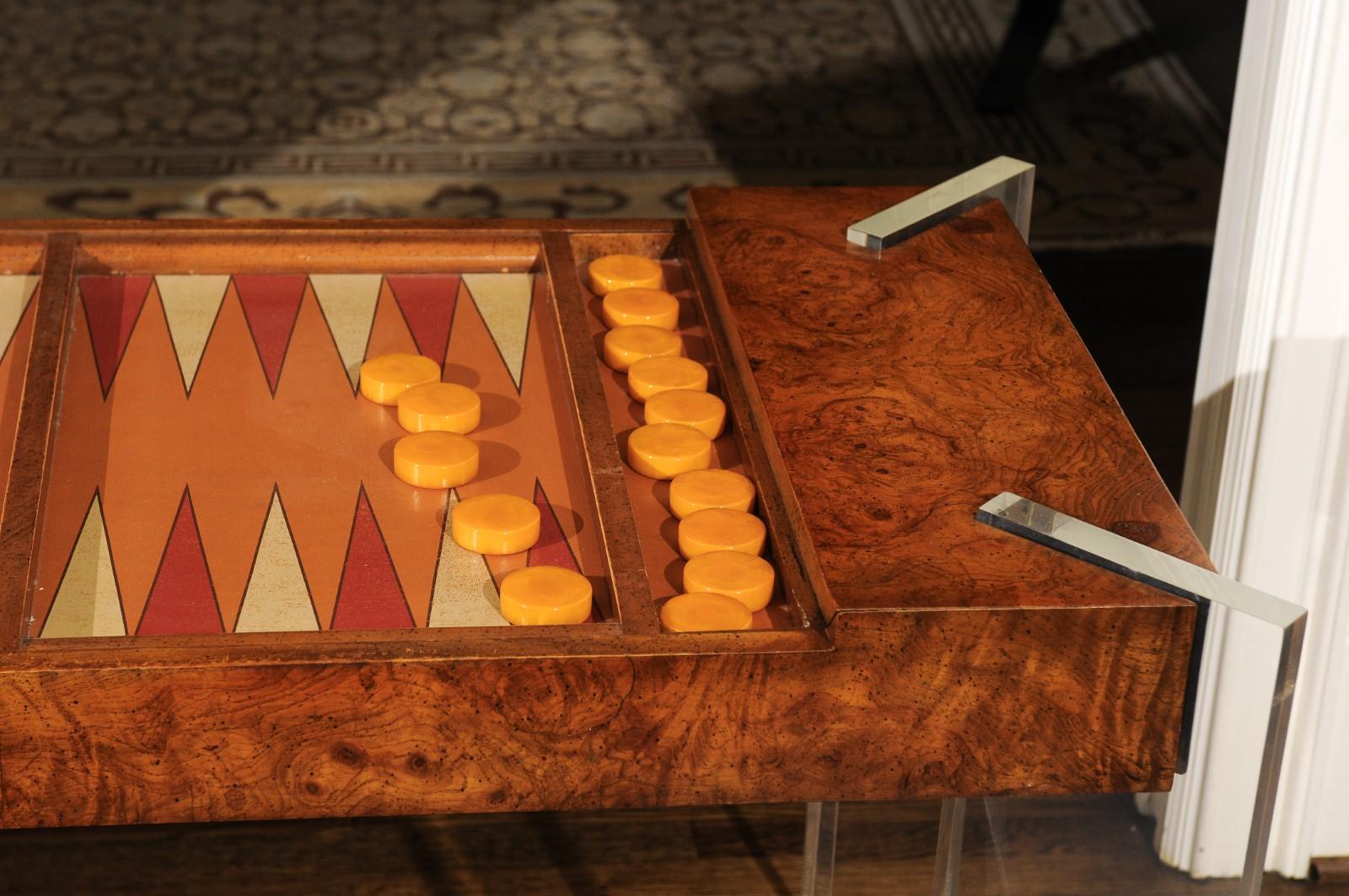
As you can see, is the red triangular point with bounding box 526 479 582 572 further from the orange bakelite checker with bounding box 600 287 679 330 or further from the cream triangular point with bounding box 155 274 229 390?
the cream triangular point with bounding box 155 274 229 390

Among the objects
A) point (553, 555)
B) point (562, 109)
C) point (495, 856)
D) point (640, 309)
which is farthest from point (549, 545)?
point (562, 109)

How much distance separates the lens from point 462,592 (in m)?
1.24

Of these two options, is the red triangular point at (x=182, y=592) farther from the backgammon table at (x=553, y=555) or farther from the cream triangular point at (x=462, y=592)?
the cream triangular point at (x=462, y=592)

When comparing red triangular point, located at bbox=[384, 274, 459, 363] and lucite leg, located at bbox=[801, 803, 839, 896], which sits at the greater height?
Result: red triangular point, located at bbox=[384, 274, 459, 363]

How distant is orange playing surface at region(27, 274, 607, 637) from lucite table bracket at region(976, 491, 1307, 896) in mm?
328

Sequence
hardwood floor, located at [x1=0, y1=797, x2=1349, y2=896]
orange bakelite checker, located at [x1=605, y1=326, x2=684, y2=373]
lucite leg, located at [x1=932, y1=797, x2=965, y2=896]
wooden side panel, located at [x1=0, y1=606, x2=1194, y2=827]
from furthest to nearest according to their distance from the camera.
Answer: hardwood floor, located at [x1=0, y1=797, x2=1349, y2=896]
lucite leg, located at [x1=932, y1=797, x2=965, y2=896]
orange bakelite checker, located at [x1=605, y1=326, x2=684, y2=373]
wooden side panel, located at [x1=0, y1=606, x2=1194, y2=827]

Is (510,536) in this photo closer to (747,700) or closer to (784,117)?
(747,700)

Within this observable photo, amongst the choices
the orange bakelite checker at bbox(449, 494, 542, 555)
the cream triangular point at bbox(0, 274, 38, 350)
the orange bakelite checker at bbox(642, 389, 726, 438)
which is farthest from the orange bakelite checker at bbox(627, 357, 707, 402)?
the cream triangular point at bbox(0, 274, 38, 350)

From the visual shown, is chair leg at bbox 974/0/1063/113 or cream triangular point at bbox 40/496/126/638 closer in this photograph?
cream triangular point at bbox 40/496/126/638

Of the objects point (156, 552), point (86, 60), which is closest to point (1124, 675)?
point (156, 552)

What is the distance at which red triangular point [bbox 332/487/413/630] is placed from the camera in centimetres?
120

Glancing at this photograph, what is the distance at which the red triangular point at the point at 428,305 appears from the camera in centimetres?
157

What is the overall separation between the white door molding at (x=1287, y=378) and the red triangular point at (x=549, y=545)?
62 cm

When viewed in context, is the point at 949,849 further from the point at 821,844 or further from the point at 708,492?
Result: the point at 708,492
